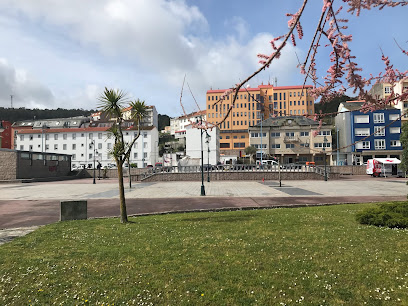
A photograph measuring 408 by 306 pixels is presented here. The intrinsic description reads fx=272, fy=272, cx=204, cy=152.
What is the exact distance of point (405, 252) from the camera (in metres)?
5.84

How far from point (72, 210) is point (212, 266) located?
886 centimetres

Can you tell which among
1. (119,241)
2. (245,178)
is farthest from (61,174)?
(119,241)

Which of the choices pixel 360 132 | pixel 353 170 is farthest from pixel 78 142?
pixel 360 132

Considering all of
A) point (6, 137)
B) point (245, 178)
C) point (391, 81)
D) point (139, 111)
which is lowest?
point (245, 178)

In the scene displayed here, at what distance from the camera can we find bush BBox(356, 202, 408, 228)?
8391 millimetres

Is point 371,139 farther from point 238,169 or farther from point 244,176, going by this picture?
point 244,176

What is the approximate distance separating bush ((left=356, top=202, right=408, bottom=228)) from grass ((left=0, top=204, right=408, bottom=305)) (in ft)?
1.60

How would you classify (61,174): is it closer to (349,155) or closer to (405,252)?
(405,252)

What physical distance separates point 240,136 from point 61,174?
63.8 metres

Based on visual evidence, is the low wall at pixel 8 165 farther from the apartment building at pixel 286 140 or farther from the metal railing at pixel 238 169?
the apartment building at pixel 286 140

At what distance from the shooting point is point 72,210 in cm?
1195

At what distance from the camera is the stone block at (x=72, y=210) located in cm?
1174

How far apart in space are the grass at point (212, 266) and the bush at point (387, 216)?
488mm

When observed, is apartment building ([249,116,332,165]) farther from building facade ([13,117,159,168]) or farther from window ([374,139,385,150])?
building facade ([13,117,159,168])
